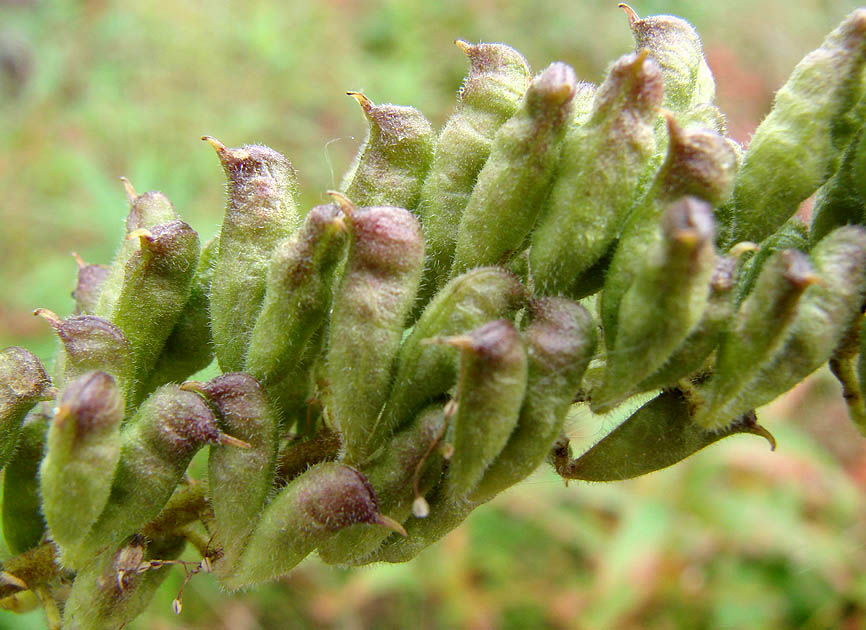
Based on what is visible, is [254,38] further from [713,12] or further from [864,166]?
[864,166]

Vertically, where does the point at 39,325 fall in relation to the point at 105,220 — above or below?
below

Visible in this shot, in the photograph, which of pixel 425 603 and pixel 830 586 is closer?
pixel 830 586

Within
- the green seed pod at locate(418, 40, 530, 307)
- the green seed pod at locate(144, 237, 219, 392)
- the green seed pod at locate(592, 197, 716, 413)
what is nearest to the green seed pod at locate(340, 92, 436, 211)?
the green seed pod at locate(418, 40, 530, 307)

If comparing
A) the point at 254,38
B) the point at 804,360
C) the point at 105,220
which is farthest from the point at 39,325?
the point at 804,360

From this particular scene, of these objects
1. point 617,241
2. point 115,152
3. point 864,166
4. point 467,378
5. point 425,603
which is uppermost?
point 864,166

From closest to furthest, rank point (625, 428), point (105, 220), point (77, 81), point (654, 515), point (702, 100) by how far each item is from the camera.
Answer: point (625, 428), point (702, 100), point (105, 220), point (654, 515), point (77, 81)

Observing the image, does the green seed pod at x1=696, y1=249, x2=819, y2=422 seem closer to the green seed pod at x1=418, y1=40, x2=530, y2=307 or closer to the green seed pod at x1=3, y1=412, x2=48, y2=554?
the green seed pod at x1=418, y1=40, x2=530, y2=307

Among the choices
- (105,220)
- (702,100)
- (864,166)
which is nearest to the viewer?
(864,166)
